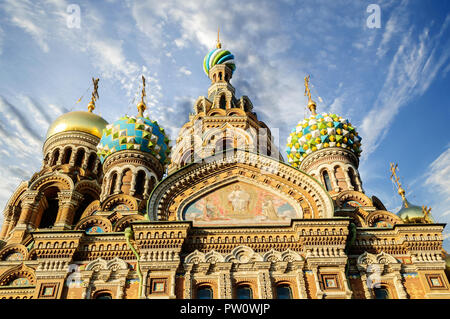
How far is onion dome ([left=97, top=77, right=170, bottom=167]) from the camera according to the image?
53.6 feet

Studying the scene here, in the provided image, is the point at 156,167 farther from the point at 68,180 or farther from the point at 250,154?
the point at 250,154

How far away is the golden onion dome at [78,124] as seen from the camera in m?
20.5

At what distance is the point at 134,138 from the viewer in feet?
53.7

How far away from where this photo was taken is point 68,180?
1788 centimetres

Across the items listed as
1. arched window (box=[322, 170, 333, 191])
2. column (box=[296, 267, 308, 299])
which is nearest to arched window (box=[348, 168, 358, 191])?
arched window (box=[322, 170, 333, 191])

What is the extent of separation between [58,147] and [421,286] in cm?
1650

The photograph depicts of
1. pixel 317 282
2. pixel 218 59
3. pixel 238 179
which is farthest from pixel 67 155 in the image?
pixel 317 282

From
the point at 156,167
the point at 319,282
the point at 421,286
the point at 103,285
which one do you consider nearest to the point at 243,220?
the point at 319,282

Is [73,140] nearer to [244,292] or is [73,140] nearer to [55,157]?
[55,157]

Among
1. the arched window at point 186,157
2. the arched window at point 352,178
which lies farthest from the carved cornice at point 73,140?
the arched window at point 352,178

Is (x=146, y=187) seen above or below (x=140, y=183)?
below

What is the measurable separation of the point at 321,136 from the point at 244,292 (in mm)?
8655

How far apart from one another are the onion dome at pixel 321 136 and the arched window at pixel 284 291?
8005 mm

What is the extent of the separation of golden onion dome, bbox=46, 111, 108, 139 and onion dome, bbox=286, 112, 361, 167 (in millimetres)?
9597
